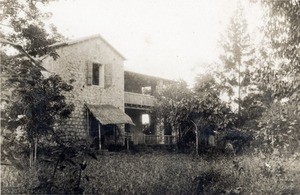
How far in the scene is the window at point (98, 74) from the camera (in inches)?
853

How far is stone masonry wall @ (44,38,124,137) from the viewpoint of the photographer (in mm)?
19031

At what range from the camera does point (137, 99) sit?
81.2 feet

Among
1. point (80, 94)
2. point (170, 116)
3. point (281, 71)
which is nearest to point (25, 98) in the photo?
point (281, 71)

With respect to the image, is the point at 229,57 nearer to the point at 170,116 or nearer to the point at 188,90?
the point at 188,90

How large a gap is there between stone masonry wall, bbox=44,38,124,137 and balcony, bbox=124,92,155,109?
2.87 ft

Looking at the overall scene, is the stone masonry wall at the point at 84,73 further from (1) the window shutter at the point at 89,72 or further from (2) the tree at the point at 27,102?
(2) the tree at the point at 27,102

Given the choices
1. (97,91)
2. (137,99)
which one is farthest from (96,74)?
(137,99)

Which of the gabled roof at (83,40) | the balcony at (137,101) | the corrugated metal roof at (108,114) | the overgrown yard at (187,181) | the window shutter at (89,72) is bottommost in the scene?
the overgrown yard at (187,181)

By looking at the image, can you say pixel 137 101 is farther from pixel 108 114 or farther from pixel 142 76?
pixel 108 114

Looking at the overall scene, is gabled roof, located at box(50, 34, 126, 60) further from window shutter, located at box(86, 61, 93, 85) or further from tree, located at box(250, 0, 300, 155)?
tree, located at box(250, 0, 300, 155)

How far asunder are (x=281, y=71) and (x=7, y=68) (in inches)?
239

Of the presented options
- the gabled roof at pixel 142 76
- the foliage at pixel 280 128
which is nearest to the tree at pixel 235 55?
the gabled roof at pixel 142 76

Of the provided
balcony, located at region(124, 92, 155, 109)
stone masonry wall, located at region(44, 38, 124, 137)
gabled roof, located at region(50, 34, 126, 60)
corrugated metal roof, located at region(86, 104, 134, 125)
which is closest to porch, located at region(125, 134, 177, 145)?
corrugated metal roof, located at region(86, 104, 134, 125)

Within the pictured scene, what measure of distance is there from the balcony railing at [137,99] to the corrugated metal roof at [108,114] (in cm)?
203
